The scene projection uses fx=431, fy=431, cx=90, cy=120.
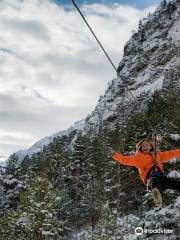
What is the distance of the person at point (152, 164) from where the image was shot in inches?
420

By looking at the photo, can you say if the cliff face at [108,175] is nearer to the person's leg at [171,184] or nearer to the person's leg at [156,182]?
the person's leg at [156,182]

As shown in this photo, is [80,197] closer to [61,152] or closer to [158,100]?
[61,152]

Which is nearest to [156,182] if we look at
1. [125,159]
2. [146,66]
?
[125,159]

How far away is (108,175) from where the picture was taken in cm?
4691

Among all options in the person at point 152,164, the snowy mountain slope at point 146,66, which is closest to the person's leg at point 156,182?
the person at point 152,164

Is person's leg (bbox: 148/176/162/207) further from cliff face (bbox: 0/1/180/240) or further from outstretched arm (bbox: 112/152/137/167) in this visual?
cliff face (bbox: 0/1/180/240)

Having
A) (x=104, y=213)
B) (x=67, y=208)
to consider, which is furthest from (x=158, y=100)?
(x=104, y=213)

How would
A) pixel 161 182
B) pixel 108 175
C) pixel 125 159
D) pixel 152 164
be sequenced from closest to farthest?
pixel 161 182, pixel 152 164, pixel 125 159, pixel 108 175

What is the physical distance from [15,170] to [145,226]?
2558 centimetres

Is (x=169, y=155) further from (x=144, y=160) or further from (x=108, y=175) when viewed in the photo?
(x=108, y=175)

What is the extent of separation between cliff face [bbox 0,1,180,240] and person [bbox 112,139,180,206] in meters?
1.72

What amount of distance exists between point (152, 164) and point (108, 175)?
36.4 metres

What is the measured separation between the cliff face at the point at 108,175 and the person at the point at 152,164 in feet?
5.65

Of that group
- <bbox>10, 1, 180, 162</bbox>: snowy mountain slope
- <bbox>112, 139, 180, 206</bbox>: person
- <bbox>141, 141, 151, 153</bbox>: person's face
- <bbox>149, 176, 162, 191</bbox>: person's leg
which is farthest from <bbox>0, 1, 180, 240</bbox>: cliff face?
<bbox>149, 176, 162, 191</bbox>: person's leg
